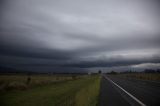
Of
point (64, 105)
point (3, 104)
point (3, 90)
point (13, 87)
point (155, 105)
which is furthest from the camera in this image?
point (13, 87)

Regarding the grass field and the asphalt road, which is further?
the grass field

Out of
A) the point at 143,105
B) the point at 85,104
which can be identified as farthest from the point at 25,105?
the point at 143,105

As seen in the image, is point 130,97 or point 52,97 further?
point 52,97

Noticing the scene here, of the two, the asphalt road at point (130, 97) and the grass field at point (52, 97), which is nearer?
the asphalt road at point (130, 97)

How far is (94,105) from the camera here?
479 inches

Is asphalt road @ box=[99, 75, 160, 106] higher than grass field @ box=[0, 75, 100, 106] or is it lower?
higher

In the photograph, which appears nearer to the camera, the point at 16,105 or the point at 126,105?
the point at 126,105

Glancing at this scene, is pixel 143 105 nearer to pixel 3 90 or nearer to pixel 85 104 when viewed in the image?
pixel 85 104

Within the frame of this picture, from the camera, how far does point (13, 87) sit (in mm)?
29016

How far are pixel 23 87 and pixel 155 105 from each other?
903 inches

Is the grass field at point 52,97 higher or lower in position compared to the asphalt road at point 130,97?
lower

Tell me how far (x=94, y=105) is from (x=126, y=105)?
2115 mm

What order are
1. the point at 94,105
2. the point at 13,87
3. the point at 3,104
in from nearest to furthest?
the point at 94,105 → the point at 3,104 → the point at 13,87

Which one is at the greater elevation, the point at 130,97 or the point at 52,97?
the point at 130,97
